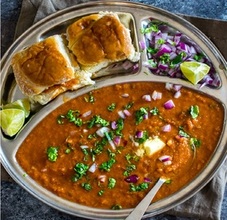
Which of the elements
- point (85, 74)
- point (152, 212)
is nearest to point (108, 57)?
point (85, 74)

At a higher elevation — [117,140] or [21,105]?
[21,105]

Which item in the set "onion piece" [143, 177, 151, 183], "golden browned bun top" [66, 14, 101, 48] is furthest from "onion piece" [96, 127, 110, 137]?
"golden browned bun top" [66, 14, 101, 48]

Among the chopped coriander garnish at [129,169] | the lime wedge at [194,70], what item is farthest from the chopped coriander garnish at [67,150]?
the lime wedge at [194,70]

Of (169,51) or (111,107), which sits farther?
(169,51)

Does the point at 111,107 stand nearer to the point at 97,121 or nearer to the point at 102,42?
the point at 97,121

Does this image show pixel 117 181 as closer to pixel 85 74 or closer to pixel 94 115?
pixel 94 115

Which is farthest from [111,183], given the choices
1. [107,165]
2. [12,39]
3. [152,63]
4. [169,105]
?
[12,39]
